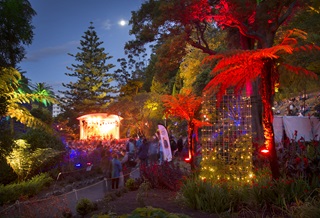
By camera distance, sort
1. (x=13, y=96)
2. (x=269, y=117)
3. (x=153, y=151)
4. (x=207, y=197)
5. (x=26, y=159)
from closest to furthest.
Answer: (x=207, y=197), (x=269, y=117), (x=13, y=96), (x=26, y=159), (x=153, y=151)

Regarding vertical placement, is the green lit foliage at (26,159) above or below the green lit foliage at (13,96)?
below

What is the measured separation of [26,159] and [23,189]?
185 centimetres

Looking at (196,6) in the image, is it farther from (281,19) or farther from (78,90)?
(78,90)

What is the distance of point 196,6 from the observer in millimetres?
16938

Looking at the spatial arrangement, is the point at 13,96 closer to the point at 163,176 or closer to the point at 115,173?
the point at 115,173

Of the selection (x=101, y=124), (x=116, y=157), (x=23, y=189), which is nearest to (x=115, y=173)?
(x=116, y=157)

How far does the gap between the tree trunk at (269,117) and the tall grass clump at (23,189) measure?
23.6 feet

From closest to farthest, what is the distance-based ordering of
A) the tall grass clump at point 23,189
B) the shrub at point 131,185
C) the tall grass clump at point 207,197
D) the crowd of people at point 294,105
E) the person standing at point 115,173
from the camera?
the tall grass clump at point 207,197, the tall grass clump at point 23,189, the shrub at point 131,185, the person standing at point 115,173, the crowd of people at point 294,105

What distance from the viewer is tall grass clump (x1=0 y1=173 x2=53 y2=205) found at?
1124 centimetres

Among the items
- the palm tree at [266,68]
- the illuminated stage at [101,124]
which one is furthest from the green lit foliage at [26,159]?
the illuminated stage at [101,124]

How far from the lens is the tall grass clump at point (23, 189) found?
11242mm

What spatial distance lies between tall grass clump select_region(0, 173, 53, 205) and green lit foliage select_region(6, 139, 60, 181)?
38 cm

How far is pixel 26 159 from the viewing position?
45.3ft

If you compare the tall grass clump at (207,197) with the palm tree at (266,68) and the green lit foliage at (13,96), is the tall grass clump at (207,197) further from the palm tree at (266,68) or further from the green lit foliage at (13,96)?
the green lit foliage at (13,96)
